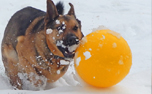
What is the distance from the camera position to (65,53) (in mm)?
2807

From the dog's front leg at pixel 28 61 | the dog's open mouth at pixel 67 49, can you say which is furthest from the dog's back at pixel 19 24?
the dog's open mouth at pixel 67 49

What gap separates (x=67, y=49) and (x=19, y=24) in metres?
1.26

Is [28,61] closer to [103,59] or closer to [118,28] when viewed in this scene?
[103,59]

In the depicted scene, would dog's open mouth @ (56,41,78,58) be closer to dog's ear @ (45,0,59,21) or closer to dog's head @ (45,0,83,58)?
dog's head @ (45,0,83,58)

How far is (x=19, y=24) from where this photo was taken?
3.63 meters

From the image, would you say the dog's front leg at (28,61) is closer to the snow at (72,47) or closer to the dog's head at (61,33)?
the dog's head at (61,33)

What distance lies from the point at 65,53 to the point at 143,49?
261cm

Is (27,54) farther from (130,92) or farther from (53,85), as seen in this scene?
(130,92)

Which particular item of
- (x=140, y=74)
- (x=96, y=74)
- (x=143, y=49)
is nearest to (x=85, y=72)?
(x=96, y=74)

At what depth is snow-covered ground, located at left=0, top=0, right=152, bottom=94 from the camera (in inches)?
105

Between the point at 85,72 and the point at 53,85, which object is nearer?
the point at 85,72

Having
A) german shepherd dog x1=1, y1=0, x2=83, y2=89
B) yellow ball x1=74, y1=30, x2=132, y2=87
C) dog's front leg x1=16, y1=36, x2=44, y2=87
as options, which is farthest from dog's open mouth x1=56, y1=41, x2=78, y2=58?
dog's front leg x1=16, y1=36, x2=44, y2=87

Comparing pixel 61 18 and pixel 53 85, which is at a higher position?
pixel 61 18

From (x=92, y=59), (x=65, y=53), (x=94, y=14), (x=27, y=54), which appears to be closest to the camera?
(x=92, y=59)
